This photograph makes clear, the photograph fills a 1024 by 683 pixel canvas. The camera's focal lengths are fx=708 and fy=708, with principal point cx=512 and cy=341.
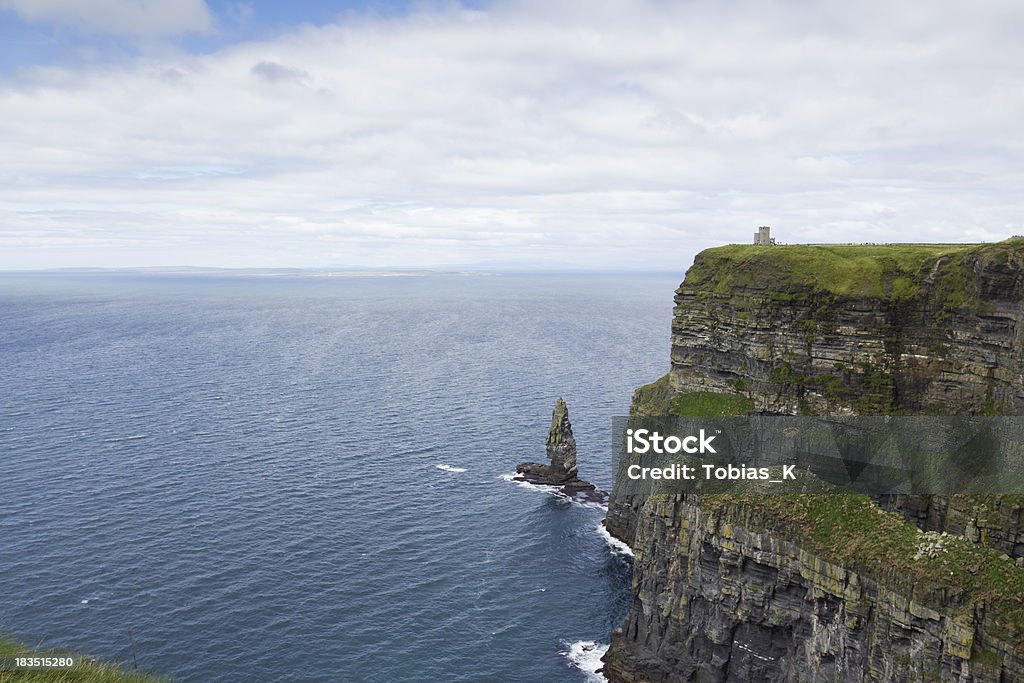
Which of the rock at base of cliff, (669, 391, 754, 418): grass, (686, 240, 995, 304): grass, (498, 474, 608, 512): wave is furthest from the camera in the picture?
the rock at base of cliff

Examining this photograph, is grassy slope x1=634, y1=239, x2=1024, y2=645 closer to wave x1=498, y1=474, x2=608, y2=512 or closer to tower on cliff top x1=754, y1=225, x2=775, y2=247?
tower on cliff top x1=754, y1=225, x2=775, y2=247

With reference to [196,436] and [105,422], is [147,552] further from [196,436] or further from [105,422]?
[105,422]

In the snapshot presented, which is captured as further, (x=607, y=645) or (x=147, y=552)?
(x=147, y=552)

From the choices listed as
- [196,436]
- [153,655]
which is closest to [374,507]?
[153,655]

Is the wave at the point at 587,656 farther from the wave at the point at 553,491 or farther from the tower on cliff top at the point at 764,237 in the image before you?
the tower on cliff top at the point at 764,237

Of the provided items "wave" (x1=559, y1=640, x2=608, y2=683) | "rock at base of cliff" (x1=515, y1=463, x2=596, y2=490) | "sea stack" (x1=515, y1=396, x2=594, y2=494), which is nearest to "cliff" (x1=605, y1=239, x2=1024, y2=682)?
"wave" (x1=559, y1=640, x2=608, y2=683)

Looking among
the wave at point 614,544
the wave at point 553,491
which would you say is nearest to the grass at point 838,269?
the wave at point 614,544

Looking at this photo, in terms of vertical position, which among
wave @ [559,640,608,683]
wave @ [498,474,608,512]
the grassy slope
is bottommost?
wave @ [559,640,608,683]
